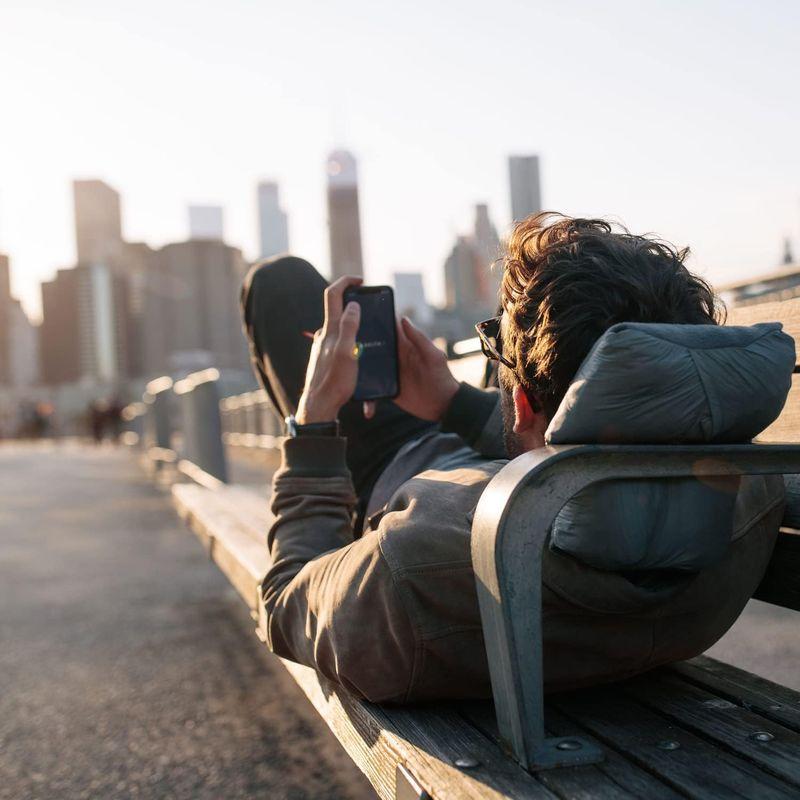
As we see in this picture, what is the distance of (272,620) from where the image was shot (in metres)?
1.89

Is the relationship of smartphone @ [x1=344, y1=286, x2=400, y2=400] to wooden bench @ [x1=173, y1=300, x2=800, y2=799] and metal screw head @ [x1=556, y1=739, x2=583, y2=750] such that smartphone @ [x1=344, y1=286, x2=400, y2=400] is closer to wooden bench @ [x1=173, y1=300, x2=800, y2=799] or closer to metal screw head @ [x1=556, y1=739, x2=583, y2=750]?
wooden bench @ [x1=173, y1=300, x2=800, y2=799]

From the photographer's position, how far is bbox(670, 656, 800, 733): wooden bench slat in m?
1.62

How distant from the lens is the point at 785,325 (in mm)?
1920

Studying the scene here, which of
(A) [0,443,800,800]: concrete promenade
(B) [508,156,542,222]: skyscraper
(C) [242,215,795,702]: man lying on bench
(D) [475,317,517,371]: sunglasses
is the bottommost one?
(A) [0,443,800,800]: concrete promenade

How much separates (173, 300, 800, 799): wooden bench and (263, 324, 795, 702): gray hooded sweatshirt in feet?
0.15

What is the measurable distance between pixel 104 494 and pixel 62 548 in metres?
5.84

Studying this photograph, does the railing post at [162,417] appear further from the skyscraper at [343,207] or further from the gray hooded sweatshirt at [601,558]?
the skyscraper at [343,207]

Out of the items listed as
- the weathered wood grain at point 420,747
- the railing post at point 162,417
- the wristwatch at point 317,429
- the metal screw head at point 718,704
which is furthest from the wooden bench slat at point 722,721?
the railing post at point 162,417

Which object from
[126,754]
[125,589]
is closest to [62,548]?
[125,589]

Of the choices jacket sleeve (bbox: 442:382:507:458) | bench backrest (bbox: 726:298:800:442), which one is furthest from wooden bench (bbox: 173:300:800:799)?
jacket sleeve (bbox: 442:382:507:458)

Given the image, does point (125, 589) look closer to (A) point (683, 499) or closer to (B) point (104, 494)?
(A) point (683, 499)

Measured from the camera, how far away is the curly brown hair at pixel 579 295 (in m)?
1.49

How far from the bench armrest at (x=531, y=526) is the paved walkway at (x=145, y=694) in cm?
159

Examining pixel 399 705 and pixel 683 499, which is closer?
pixel 683 499
